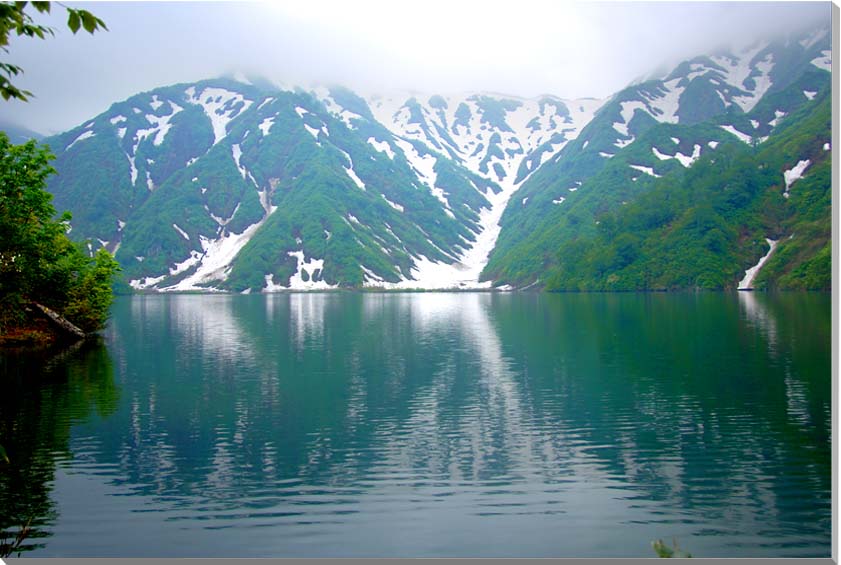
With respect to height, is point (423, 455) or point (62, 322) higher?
point (62, 322)

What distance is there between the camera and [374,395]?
4266cm

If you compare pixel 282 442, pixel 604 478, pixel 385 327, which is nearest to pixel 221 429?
pixel 282 442

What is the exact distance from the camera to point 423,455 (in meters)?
28.5

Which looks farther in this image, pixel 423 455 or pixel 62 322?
pixel 62 322

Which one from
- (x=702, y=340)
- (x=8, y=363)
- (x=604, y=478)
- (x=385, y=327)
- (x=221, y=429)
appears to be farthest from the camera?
(x=385, y=327)

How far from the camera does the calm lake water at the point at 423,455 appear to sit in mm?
20219

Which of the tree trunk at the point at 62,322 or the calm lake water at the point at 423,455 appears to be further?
the tree trunk at the point at 62,322

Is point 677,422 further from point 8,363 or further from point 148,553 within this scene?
point 8,363

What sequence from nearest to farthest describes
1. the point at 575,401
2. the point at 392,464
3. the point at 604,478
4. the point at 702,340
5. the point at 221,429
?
the point at 604,478, the point at 392,464, the point at 221,429, the point at 575,401, the point at 702,340

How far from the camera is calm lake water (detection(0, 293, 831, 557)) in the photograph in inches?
796

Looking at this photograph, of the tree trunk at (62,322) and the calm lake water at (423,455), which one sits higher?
the tree trunk at (62,322)

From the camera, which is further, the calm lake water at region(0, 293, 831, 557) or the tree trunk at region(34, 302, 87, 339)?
the tree trunk at region(34, 302, 87, 339)

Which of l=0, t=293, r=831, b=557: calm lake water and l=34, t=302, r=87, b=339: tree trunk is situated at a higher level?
l=34, t=302, r=87, b=339: tree trunk

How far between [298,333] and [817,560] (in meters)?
75.4
